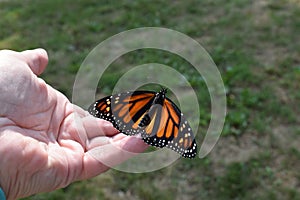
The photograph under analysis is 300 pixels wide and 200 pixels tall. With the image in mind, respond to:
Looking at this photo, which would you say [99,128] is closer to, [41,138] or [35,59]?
[41,138]

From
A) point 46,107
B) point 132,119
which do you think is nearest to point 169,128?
point 132,119

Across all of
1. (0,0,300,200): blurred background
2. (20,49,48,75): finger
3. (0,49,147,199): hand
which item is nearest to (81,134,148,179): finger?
(0,49,147,199): hand

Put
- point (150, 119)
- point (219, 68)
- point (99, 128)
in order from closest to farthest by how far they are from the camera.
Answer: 1. point (150, 119)
2. point (99, 128)
3. point (219, 68)

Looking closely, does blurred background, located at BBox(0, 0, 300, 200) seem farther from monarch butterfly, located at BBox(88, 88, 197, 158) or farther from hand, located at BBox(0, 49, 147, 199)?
monarch butterfly, located at BBox(88, 88, 197, 158)

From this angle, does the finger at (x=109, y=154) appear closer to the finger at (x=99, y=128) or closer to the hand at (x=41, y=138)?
the hand at (x=41, y=138)

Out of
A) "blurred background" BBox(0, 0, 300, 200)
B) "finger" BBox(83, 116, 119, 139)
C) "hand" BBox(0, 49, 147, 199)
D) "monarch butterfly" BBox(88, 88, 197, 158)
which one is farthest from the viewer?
"blurred background" BBox(0, 0, 300, 200)

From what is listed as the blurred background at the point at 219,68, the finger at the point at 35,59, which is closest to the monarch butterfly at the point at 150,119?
the finger at the point at 35,59

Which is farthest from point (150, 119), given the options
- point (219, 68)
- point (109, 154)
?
point (219, 68)
